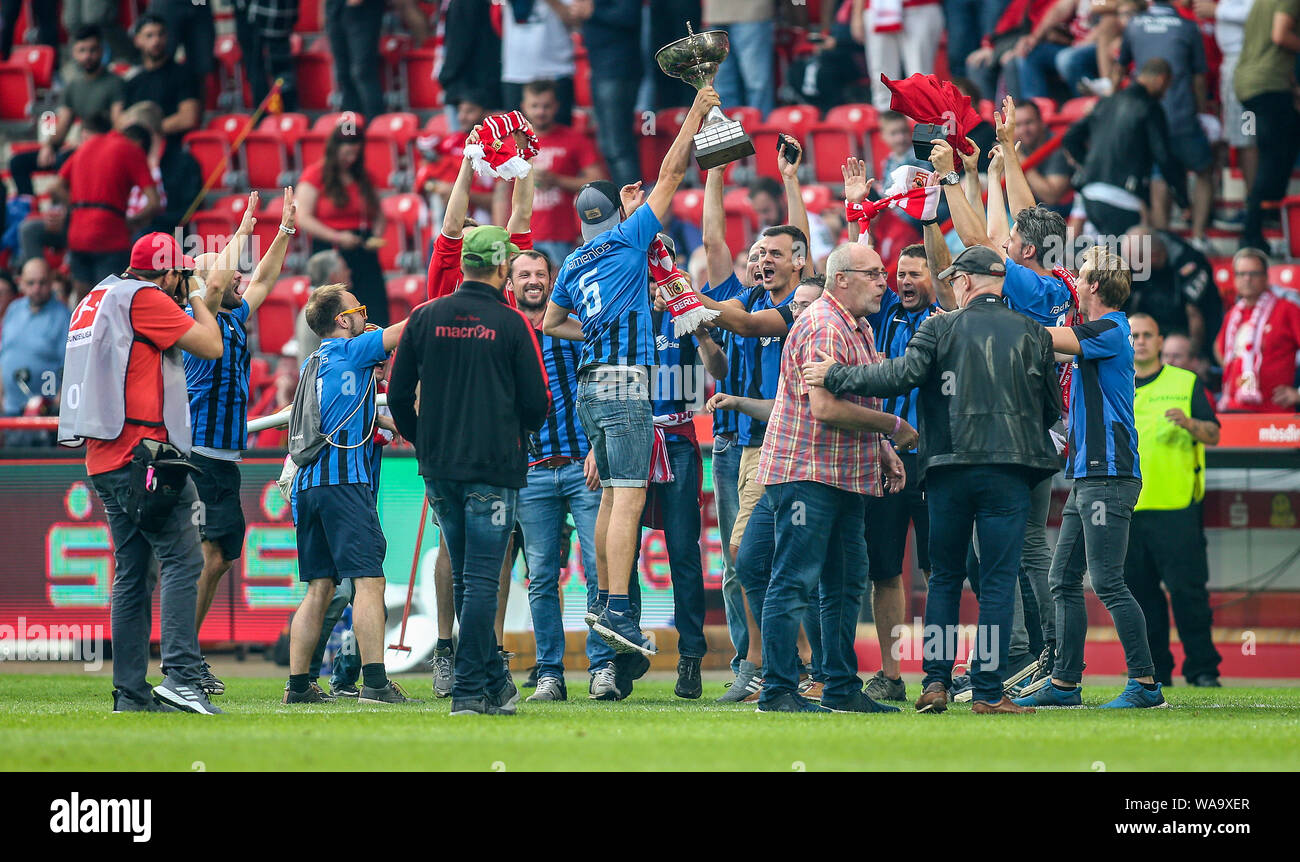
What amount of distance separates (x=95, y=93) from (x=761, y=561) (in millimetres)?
11644

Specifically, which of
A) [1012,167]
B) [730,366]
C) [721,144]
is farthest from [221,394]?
[1012,167]

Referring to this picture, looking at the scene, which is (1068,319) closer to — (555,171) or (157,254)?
(157,254)

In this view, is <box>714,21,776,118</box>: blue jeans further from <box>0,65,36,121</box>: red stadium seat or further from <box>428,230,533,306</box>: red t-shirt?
<box>0,65,36,121</box>: red stadium seat

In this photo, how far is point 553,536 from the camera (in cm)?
905

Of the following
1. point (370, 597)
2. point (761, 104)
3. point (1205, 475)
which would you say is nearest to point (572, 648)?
point (370, 597)

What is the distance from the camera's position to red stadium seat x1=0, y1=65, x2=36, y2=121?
64.6 feet

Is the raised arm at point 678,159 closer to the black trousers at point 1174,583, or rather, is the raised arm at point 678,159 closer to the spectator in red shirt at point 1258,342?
the black trousers at point 1174,583

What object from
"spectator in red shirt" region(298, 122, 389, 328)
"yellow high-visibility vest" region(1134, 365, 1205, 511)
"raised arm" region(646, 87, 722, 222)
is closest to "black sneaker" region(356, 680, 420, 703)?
"raised arm" region(646, 87, 722, 222)

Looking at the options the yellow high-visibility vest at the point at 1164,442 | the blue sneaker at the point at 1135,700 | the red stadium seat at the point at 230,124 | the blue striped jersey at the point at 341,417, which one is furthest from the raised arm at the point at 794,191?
the red stadium seat at the point at 230,124

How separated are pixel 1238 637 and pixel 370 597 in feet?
19.9

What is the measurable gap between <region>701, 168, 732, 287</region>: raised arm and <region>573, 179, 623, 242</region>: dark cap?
1.64 feet
